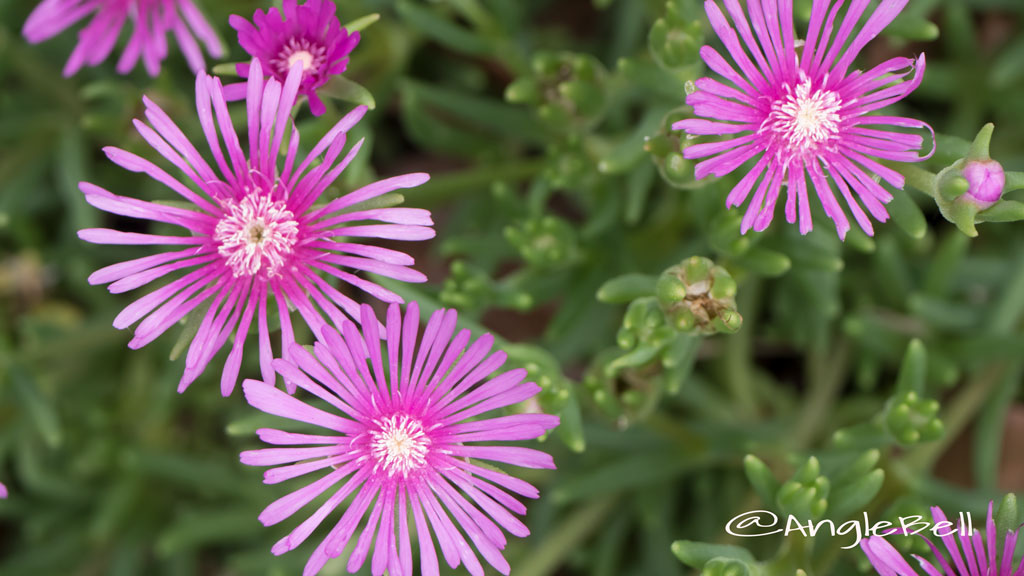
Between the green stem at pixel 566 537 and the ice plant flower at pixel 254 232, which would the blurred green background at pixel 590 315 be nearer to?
the green stem at pixel 566 537

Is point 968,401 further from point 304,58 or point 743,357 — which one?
point 304,58

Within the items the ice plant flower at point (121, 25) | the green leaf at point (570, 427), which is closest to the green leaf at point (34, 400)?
the ice plant flower at point (121, 25)

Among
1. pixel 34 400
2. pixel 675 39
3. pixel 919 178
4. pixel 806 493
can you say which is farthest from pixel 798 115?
pixel 34 400

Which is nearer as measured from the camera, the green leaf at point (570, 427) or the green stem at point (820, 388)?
the green leaf at point (570, 427)

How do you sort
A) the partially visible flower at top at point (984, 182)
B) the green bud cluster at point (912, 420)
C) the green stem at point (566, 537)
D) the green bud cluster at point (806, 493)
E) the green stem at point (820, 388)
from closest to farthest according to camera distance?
1. the partially visible flower at top at point (984, 182)
2. the green bud cluster at point (806, 493)
3. the green bud cluster at point (912, 420)
4. the green stem at point (566, 537)
5. the green stem at point (820, 388)

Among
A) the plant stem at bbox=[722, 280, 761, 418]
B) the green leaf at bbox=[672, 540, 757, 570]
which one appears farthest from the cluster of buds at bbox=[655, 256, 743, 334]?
the plant stem at bbox=[722, 280, 761, 418]

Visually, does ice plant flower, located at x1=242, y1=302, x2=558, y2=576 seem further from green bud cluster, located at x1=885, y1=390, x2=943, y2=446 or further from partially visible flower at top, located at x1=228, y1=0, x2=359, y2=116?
green bud cluster, located at x1=885, y1=390, x2=943, y2=446

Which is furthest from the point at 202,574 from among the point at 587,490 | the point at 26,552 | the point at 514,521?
the point at 514,521
